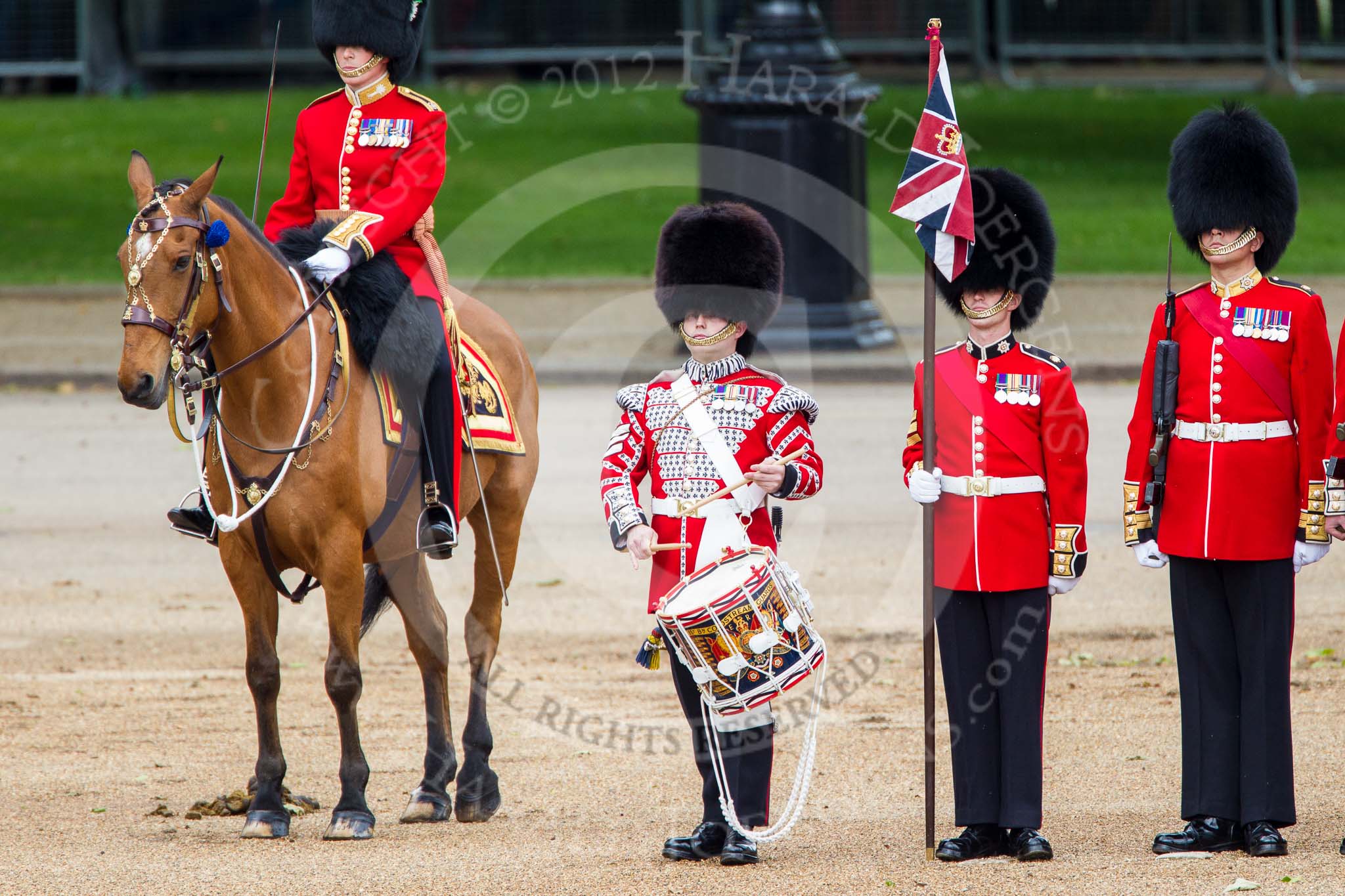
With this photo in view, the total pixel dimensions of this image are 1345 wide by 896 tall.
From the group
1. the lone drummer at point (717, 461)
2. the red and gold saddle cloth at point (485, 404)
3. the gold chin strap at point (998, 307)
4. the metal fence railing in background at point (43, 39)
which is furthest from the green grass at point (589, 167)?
the gold chin strap at point (998, 307)

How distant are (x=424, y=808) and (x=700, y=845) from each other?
1.08 meters

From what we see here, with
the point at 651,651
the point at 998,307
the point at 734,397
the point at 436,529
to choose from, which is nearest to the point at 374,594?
the point at 436,529

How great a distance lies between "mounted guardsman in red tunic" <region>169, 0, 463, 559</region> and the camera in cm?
625

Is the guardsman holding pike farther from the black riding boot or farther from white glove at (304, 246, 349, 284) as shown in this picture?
white glove at (304, 246, 349, 284)

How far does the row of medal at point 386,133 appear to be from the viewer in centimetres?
638

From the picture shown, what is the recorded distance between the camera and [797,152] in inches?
593

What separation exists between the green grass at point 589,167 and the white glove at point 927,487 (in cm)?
1264

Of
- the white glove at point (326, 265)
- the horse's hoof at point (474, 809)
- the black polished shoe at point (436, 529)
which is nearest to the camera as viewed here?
the white glove at point (326, 265)

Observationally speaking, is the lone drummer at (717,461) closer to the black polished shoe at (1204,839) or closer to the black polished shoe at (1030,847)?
the black polished shoe at (1030,847)

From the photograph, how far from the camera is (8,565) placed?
9328mm

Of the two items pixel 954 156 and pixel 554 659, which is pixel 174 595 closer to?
pixel 554 659

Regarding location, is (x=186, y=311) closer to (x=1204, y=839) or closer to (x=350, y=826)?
(x=350, y=826)

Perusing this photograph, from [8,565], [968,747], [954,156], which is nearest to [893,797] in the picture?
[968,747]

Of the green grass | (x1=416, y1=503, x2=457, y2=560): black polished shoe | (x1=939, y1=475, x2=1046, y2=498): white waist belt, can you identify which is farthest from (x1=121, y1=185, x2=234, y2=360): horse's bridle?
the green grass
